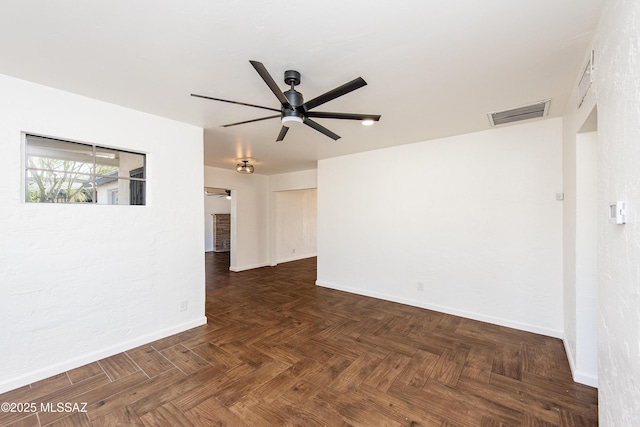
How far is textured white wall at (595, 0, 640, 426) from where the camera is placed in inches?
40.7

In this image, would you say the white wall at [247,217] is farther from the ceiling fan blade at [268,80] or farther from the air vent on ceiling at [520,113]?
the air vent on ceiling at [520,113]

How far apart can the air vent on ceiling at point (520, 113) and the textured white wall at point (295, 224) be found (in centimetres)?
483

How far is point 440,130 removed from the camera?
353cm

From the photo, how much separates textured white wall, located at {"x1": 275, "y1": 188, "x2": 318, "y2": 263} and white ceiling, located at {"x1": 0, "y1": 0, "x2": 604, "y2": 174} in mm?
4843

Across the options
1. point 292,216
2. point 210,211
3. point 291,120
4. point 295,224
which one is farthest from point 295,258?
point 291,120

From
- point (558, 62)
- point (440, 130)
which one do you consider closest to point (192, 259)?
point (440, 130)

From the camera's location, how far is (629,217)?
42.9 inches

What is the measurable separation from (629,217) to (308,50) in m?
1.87

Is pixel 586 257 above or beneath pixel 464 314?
above

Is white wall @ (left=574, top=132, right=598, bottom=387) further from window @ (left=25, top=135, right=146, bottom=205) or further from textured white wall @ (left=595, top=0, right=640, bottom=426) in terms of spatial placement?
→ window @ (left=25, top=135, right=146, bottom=205)

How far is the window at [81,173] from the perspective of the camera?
2.38 meters

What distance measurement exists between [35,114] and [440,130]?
4.20 m

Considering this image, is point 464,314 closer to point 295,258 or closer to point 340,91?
point 340,91

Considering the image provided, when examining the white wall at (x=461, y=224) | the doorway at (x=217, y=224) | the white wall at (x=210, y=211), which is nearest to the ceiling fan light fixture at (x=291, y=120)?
the white wall at (x=461, y=224)
